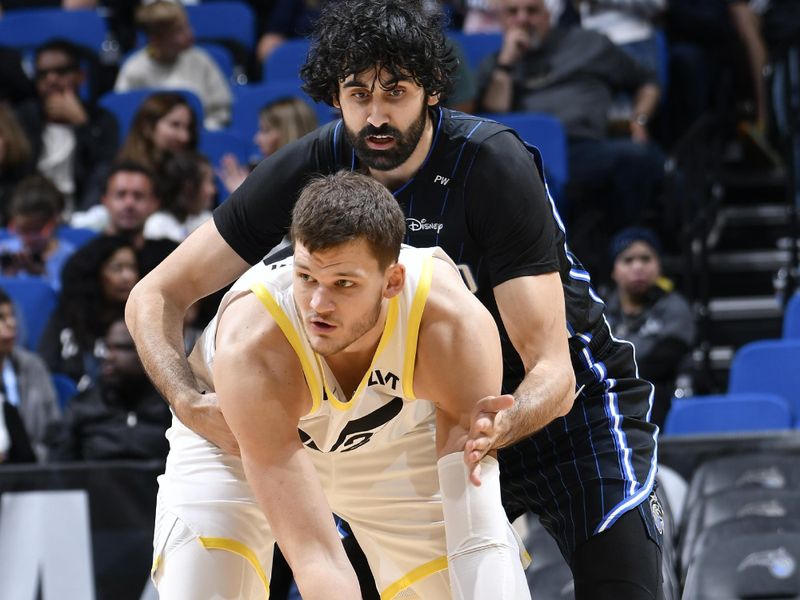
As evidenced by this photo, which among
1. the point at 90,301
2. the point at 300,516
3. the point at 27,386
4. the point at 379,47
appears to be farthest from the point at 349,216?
the point at 90,301

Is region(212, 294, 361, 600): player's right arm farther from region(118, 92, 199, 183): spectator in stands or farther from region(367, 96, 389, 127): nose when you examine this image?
region(118, 92, 199, 183): spectator in stands

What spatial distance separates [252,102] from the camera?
26.4 ft

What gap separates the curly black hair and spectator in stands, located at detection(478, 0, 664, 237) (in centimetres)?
389

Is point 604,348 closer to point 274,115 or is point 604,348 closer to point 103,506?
point 103,506

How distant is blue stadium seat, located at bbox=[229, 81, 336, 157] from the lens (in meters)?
7.93

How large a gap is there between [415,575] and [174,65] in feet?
17.9

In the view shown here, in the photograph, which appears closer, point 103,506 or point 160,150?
point 103,506

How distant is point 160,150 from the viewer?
728 cm

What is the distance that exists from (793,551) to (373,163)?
243 centimetres

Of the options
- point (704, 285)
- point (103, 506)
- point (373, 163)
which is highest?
point (373, 163)

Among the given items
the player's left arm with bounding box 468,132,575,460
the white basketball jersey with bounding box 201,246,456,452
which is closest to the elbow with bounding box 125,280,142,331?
the white basketball jersey with bounding box 201,246,456,452

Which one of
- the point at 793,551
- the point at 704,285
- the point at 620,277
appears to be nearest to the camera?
the point at 793,551

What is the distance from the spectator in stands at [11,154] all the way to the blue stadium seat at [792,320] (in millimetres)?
4018

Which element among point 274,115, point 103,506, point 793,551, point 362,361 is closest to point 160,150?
point 274,115
